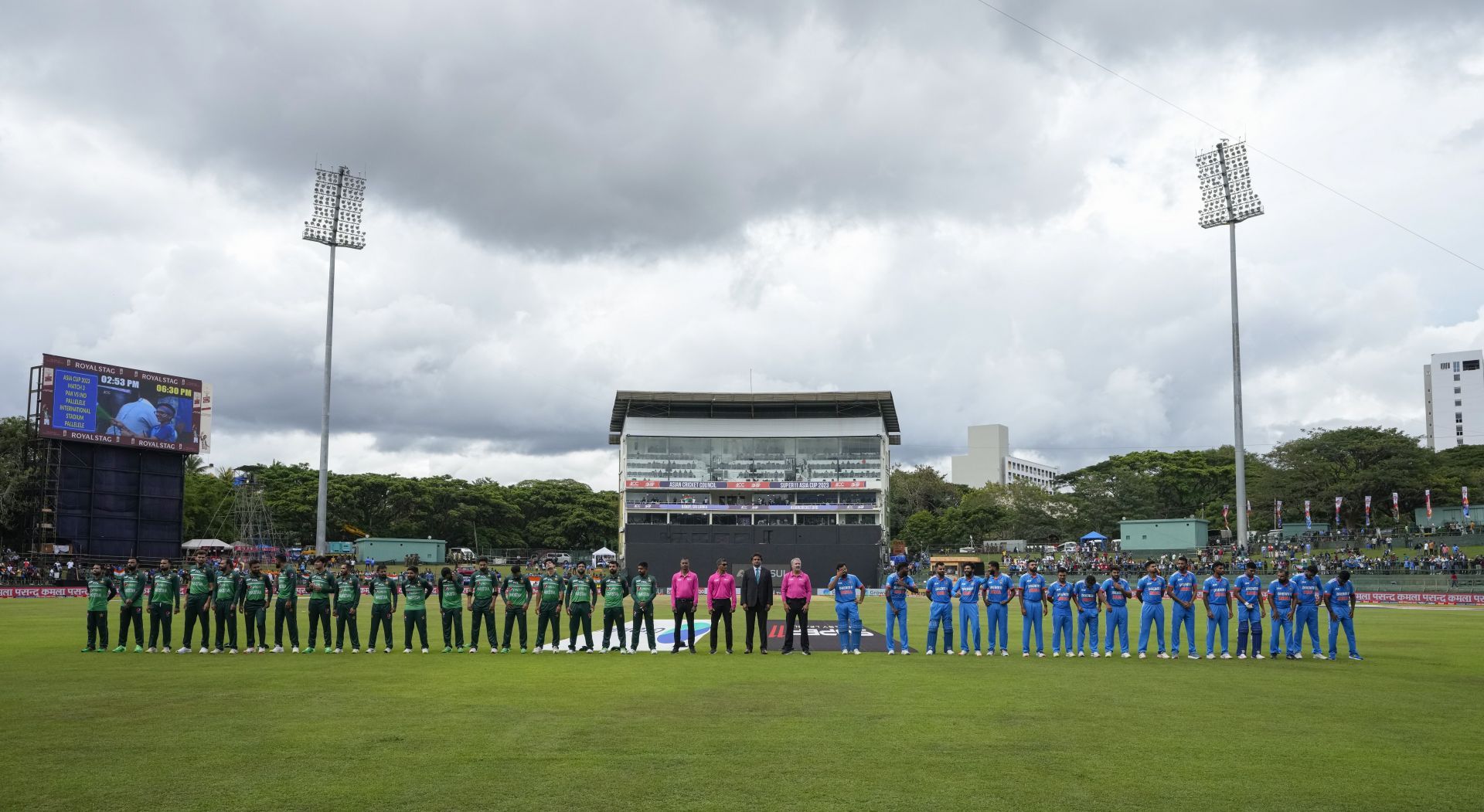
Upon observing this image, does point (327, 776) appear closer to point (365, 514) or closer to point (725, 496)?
point (725, 496)

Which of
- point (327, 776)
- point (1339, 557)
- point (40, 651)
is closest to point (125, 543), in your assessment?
point (40, 651)

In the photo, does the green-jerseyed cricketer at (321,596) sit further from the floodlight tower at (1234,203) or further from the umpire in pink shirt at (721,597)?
the floodlight tower at (1234,203)

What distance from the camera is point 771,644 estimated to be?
19.5m

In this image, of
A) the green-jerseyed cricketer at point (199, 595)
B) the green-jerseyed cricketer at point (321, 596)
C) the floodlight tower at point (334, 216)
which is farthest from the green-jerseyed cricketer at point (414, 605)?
the floodlight tower at point (334, 216)

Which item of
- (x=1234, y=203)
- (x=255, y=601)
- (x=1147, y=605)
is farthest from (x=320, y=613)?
(x=1234, y=203)

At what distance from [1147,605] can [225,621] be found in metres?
15.5

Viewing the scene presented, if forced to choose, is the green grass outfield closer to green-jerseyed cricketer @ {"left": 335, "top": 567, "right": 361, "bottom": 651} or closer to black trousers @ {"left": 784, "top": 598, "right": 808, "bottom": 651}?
black trousers @ {"left": 784, "top": 598, "right": 808, "bottom": 651}

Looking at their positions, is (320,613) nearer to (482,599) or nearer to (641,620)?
(482,599)

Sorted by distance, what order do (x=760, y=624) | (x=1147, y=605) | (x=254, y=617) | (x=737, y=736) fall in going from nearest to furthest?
(x=737, y=736) < (x=1147, y=605) < (x=760, y=624) < (x=254, y=617)

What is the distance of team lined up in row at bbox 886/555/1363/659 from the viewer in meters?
16.5

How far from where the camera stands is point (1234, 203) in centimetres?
5097

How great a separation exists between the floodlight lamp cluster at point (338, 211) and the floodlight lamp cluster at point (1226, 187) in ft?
143

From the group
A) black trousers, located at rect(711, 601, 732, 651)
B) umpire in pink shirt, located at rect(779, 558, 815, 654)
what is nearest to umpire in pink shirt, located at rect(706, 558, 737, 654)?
black trousers, located at rect(711, 601, 732, 651)

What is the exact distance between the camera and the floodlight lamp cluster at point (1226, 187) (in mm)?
50594
